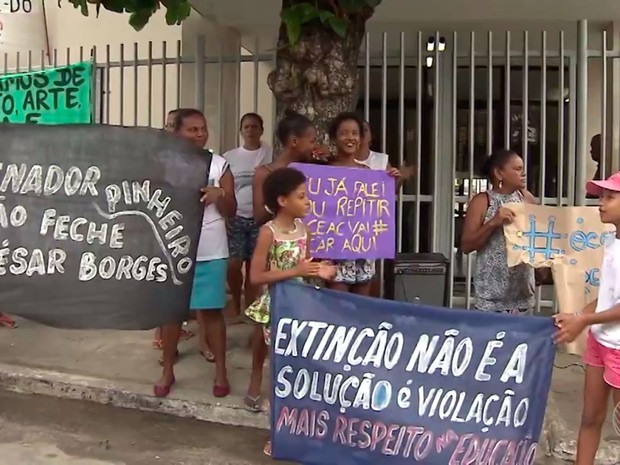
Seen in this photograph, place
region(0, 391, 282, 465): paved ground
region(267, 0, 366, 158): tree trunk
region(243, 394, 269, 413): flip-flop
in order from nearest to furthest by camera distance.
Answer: region(0, 391, 282, 465): paved ground → region(243, 394, 269, 413): flip-flop → region(267, 0, 366, 158): tree trunk

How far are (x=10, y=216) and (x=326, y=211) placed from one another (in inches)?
72.7

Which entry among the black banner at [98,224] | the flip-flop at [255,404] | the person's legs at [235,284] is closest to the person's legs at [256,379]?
the flip-flop at [255,404]

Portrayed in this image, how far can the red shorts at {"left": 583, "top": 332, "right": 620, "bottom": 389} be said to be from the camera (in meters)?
3.25

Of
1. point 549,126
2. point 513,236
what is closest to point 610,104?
point 549,126

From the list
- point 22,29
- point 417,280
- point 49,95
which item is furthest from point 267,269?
point 22,29

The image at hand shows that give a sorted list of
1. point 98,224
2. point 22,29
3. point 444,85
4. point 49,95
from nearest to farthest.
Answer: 1. point 98,224
2. point 444,85
3. point 49,95
4. point 22,29

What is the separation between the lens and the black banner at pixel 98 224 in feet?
14.4

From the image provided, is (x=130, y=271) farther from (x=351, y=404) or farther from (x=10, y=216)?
(x=351, y=404)

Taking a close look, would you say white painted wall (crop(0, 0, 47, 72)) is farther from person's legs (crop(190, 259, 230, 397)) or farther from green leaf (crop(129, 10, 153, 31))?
person's legs (crop(190, 259, 230, 397))

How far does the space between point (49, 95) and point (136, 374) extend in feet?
13.4

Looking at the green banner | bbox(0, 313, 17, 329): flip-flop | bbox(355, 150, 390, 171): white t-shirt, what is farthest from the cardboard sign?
the green banner

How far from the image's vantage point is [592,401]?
340 centimetres

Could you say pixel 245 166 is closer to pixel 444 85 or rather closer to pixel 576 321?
pixel 444 85

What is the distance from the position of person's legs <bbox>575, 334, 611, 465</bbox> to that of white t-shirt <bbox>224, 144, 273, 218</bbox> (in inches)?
134
